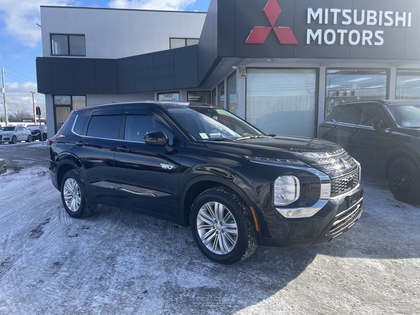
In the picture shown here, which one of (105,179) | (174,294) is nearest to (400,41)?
(105,179)

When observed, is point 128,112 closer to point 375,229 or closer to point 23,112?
point 375,229

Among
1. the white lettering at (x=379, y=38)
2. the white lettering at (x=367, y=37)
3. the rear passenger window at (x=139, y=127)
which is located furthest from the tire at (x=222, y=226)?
the white lettering at (x=379, y=38)

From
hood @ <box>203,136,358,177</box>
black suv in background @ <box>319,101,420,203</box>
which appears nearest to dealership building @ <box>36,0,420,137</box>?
black suv in background @ <box>319,101,420,203</box>

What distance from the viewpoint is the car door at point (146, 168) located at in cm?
405

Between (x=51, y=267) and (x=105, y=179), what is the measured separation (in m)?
1.45

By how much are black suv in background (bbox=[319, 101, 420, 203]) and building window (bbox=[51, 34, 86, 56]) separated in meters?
17.4

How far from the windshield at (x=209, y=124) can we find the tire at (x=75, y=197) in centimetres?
207

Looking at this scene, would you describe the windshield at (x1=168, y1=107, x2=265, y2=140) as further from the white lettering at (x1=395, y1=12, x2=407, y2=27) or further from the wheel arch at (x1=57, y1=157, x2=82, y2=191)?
the white lettering at (x1=395, y1=12, x2=407, y2=27)

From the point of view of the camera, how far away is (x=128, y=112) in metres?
4.79

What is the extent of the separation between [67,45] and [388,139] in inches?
765

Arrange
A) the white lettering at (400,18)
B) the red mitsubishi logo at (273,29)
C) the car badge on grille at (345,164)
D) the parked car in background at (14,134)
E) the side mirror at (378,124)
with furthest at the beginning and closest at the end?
1. the parked car in background at (14,134)
2. the white lettering at (400,18)
3. the red mitsubishi logo at (273,29)
4. the side mirror at (378,124)
5. the car badge on grille at (345,164)

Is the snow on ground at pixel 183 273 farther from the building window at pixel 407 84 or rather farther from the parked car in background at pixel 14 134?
the parked car in background at pixel 14 134

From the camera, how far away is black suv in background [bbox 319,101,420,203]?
19.2 ft

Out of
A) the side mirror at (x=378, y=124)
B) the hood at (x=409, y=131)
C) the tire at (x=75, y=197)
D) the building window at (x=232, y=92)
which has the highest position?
the building window at (x=232, y=92)
